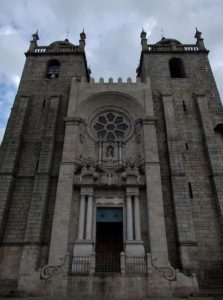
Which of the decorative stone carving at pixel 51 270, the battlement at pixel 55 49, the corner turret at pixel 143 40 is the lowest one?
the decorative stone carving at pixel 51 270

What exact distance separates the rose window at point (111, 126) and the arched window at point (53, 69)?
20.2ft

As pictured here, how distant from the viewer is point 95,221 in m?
13.7

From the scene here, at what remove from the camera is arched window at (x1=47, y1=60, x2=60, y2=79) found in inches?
848

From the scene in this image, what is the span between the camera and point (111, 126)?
17.9m

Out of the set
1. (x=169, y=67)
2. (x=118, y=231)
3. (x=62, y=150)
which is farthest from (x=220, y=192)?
(x=169, y=67)

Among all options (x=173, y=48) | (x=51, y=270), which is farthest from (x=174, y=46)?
(x=51, y=270)

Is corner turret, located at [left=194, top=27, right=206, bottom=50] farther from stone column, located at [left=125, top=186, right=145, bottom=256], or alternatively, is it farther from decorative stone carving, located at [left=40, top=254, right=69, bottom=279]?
decorative stone carving, located at [left=40, top=254, right=69, bottom=279]

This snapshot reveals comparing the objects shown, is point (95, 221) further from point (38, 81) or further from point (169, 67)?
point (169, 67)

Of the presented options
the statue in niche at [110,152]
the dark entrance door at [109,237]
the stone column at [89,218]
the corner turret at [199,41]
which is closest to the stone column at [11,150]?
the stone column at [89,218]

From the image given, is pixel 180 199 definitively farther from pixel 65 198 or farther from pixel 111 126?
pixel 111 126

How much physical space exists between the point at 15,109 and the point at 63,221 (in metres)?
9.39

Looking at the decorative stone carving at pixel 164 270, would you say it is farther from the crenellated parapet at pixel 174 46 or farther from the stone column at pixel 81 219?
the crenellated parapet at pixel 174 46

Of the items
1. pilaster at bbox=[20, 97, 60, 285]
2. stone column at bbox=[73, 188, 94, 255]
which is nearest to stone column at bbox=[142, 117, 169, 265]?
stone column at bbox=[73, 188, 94, 255]

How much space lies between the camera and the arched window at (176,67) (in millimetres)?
21766
